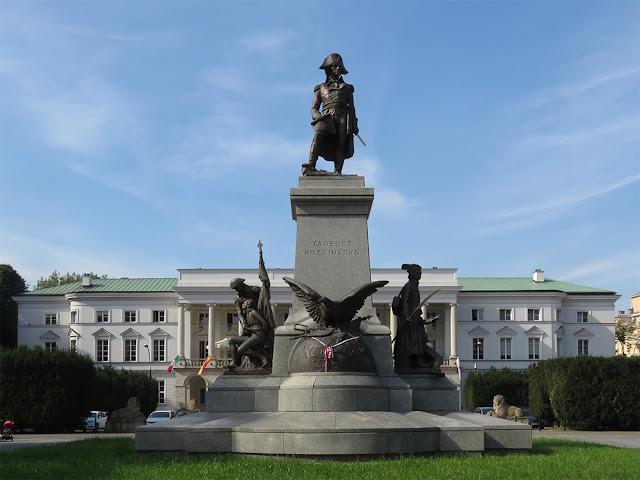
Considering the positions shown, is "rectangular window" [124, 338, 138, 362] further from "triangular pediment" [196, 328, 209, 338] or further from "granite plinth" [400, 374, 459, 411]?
"granite plinth" [400, 374, 459, 411]

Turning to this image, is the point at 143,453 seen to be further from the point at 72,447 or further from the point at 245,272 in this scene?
the point at 245,272

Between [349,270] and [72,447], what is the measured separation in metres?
6.65

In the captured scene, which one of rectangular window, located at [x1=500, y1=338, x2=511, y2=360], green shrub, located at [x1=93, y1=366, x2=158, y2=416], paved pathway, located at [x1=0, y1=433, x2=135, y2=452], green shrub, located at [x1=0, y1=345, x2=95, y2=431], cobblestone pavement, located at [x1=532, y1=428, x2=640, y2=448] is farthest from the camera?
rectangular window, located at [x1=500, y1=338, x2=511, y2=360]

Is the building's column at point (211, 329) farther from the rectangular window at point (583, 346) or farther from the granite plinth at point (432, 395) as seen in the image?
the granite plinth at point (432, 395)

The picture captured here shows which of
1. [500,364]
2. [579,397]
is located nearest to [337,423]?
[579,397]

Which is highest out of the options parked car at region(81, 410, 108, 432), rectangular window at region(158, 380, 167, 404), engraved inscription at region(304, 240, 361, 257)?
engraved inscription at region(304, 240, 361, 257)

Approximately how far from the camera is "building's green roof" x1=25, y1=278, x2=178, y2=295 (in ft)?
328

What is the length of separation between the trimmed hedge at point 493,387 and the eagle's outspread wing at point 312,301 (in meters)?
60.5

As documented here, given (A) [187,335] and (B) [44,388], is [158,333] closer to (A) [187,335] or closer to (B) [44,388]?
(A) [187,335]

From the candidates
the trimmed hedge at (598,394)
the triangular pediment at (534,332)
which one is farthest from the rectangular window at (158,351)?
the trimmed hedge at (598,394)

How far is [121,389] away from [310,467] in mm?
63905

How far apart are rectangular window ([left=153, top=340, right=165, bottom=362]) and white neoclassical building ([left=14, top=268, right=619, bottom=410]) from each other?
127mm

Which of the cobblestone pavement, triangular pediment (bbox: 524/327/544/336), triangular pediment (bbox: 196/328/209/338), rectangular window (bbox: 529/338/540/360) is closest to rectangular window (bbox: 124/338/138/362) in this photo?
triangular pediment (bbox: 196/328/209/338)

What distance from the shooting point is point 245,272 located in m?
93.6
